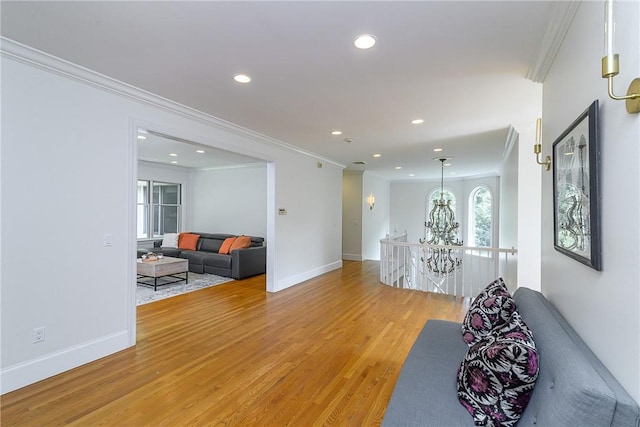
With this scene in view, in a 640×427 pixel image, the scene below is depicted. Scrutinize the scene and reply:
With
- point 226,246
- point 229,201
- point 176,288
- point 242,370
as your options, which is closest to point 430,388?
point 242,370

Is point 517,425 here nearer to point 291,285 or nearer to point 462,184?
point 291,285

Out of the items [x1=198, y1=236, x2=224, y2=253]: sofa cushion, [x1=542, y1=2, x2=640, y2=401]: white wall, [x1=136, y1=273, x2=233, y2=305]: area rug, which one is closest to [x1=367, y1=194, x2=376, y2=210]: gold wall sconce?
[x1=198, y1=236, x2=224, y2=253]: sofa cushion

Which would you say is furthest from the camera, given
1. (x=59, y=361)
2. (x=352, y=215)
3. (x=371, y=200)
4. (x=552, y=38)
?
(x=371, y=200)

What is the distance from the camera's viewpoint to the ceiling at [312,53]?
178 centimetres

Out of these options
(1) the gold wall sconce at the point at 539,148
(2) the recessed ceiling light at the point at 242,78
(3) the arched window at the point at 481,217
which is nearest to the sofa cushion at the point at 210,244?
(2) the recessed ceiling light at the point at 242,78

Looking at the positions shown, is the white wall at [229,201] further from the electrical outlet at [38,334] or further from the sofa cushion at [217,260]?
the electrical outlet at [38,334]

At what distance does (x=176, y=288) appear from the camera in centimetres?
538

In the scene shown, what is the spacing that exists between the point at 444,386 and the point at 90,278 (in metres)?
3.00

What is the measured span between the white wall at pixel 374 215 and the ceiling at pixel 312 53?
5.20 m

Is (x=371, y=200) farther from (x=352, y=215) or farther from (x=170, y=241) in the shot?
(x=170, y=241)

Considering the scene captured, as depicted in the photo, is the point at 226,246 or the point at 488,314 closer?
the point at 488,314

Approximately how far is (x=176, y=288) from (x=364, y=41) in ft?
16.6

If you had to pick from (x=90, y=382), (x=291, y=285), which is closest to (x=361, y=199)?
(x=291, y=285)

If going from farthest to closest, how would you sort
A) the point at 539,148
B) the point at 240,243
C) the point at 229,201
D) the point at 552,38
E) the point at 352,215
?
the point at 352,215, the point at 229,201, the point at 240,243, the point at 539,148, the point at 552,38
